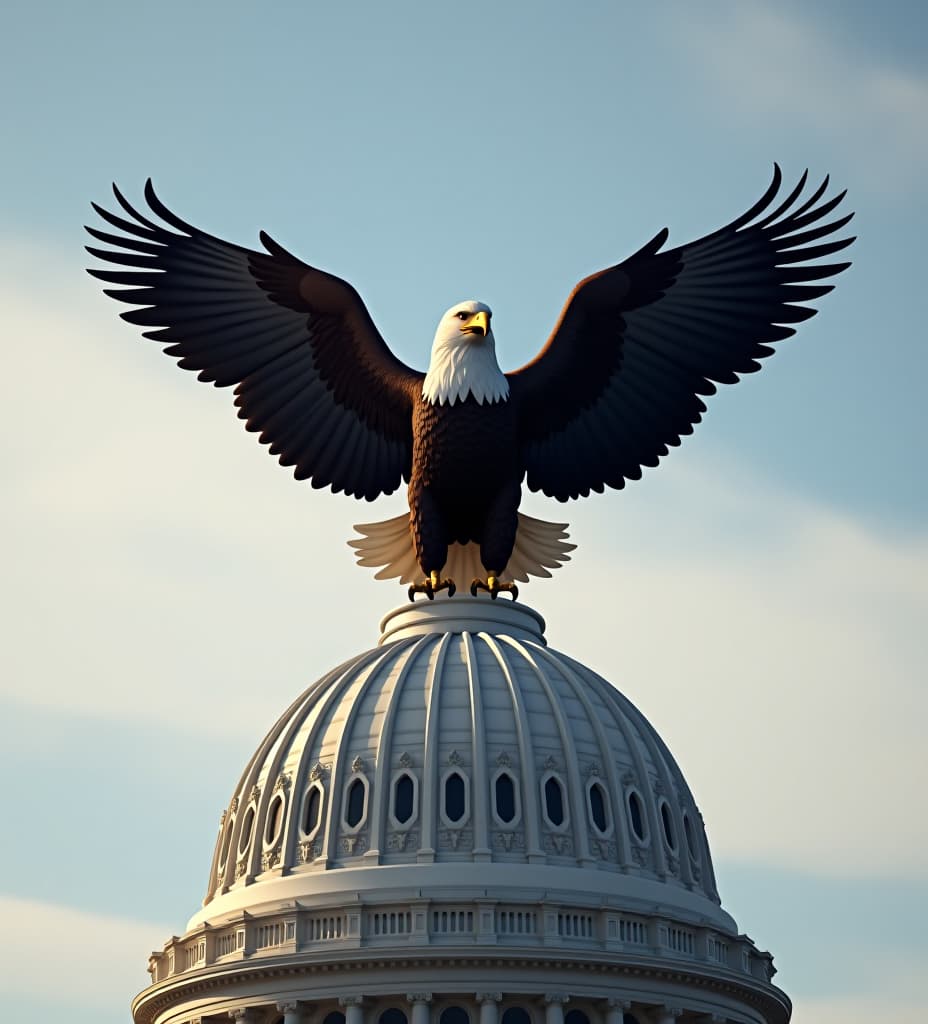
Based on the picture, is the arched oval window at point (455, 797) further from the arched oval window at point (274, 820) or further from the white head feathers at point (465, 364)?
the white head feathers at point (465, 364)

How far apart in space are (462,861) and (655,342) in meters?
15.3

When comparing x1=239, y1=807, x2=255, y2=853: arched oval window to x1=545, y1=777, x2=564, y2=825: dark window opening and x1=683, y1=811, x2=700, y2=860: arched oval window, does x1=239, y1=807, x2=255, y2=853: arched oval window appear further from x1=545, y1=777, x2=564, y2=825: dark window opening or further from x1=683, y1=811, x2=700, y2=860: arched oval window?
x1=683, y1=811, x2=700, y2=860: arched oval window

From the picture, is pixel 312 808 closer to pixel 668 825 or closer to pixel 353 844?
pixel 353 844

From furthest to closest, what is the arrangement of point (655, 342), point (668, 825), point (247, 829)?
point (247, 829) < point (668, 825) < point (655, 342)

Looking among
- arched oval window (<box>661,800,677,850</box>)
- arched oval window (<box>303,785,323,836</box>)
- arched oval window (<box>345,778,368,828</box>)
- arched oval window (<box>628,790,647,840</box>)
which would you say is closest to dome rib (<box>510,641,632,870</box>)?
arched oval window (<box>628,790,647,840</box>)

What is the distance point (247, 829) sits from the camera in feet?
278

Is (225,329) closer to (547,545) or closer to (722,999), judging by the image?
(547,545)

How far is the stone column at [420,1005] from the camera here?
77188mm

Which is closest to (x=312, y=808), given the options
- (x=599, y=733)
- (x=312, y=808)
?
(x=312, y=808)

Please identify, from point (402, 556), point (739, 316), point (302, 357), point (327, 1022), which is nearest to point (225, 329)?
point (302, 357)

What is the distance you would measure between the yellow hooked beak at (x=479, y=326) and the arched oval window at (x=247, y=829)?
1658 cm

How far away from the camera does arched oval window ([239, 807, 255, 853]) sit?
84500 millimetres

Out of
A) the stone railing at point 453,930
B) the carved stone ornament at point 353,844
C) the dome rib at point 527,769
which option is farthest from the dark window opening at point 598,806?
the carved stone ornament at point 353,844

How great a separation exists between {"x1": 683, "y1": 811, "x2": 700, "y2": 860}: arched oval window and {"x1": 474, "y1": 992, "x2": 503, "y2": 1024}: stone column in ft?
33.3
